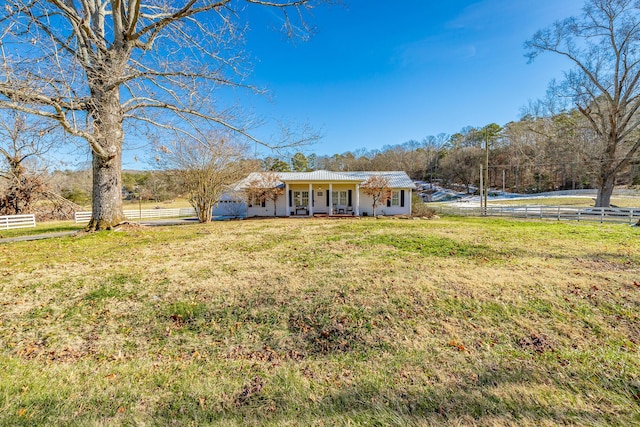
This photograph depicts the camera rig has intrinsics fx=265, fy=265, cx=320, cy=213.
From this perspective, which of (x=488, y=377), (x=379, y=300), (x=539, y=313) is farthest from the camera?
(x=379, y=300)

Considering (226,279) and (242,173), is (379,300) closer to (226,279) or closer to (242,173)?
(226,279)

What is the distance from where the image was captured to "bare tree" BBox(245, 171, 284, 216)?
1908 centimetres

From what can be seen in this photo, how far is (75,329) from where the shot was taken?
330 cm

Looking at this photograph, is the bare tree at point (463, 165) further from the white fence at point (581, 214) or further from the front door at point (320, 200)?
the front door at point (320, 200)

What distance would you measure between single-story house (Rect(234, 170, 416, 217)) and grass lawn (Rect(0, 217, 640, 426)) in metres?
14.5

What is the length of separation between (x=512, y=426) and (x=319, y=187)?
1955 centimetres

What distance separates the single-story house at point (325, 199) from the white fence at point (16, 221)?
14168 mm

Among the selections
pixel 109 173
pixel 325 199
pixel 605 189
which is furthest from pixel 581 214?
pixel 109 173

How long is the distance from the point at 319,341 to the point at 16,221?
24.2 metres

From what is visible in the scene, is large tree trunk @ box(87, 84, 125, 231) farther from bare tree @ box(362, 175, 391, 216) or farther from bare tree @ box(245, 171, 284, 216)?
bare tree @ box(362, 175, 391, 216)

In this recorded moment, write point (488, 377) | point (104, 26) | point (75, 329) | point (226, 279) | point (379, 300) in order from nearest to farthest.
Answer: point (488, 377)
point (75, 329)
point (379, 300)
point (226, 279)
point (104, 26)

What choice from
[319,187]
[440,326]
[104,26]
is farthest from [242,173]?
[440,326]

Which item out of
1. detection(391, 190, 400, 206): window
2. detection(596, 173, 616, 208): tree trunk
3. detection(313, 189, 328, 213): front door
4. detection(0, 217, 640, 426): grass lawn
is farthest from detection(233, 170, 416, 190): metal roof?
detection(0, 217, 640, 426): grass lawn

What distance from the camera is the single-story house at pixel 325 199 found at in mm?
20219
